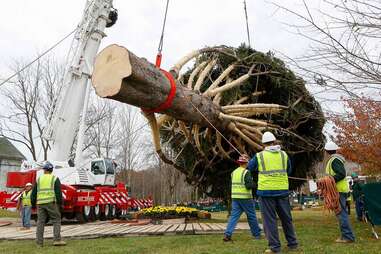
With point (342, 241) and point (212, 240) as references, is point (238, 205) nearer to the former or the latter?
point (212, 240)

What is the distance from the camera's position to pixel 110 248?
7176mm

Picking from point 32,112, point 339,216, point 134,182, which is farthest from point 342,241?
point 134,182

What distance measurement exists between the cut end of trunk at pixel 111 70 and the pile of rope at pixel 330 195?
11.7 ft

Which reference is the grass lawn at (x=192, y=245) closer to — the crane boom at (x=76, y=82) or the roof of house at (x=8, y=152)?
the crane boom at (x=76, y=82)

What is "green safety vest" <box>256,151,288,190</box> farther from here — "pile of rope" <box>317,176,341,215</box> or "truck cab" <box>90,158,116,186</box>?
"truck cab" <box>90,158,116,186</box>

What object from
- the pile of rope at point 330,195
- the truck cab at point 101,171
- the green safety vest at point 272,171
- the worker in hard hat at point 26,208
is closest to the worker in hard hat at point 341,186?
the pile of rope at point 330,195

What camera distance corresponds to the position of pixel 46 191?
8297 millimetres

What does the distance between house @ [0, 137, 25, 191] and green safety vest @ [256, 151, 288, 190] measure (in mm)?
43818

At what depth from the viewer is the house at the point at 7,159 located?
46656 millimetres

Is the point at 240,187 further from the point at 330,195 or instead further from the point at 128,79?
the point at 128,79

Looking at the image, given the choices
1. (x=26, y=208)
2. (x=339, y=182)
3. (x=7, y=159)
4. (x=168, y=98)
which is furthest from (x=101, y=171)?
(x=7, y=159)

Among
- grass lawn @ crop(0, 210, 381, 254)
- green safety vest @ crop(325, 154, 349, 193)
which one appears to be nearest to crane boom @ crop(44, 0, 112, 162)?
grass lawn @ crop(0, 210, 381, 254)

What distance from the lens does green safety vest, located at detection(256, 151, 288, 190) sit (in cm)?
616

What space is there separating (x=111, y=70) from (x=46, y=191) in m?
3.39
